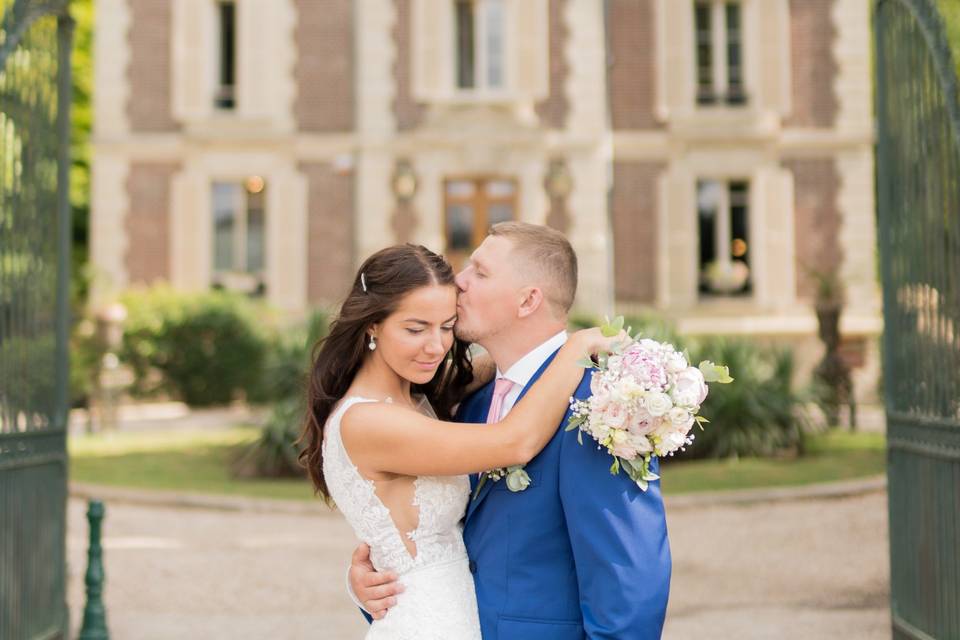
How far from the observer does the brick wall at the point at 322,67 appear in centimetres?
2091

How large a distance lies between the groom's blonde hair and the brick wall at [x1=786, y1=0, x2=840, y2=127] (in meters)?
19.3

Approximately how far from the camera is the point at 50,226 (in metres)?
5.20

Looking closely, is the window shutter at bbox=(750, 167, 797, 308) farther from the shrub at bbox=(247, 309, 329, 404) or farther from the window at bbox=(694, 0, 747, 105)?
the shrub at bbox=(247, 309, 329, 404)

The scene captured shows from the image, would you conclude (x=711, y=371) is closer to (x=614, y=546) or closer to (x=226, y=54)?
(x=614, y=546)

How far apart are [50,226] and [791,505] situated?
300 inches

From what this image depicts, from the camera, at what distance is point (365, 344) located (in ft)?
9.95

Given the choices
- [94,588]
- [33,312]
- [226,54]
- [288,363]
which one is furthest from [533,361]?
[226,54]

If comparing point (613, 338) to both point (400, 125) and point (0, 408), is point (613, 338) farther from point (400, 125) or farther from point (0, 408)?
point (400, 125)

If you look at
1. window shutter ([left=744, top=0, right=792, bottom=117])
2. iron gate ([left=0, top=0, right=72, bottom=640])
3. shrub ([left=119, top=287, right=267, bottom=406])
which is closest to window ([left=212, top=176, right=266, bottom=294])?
shrub ([left=119, top=287, right=267, bottom=406])

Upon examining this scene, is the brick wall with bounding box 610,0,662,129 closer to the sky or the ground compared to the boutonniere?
closer to the sky

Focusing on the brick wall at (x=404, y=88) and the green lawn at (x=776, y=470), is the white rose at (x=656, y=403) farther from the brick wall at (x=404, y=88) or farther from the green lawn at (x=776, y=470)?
the brick wall at (x=404, y=88)

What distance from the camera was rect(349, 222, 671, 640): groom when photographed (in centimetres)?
250

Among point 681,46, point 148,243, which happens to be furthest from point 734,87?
point 148,243

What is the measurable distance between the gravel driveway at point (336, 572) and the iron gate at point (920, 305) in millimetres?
1414
